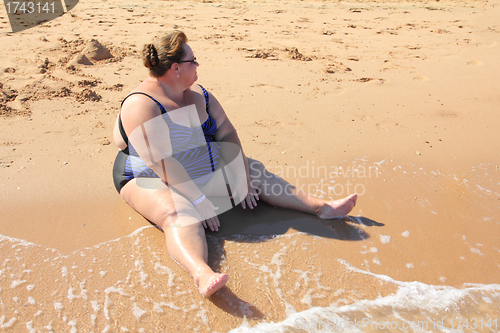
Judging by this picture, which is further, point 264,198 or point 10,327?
point 264,198

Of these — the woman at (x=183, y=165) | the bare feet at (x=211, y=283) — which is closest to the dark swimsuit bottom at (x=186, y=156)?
the woman at (x=183, y=165)

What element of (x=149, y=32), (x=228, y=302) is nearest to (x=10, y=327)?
(x=228, y=302)

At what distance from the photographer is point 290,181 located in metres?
2.86

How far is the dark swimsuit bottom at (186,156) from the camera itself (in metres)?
2.26

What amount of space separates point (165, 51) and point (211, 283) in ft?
4.33

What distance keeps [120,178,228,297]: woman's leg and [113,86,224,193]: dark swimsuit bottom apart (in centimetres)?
9

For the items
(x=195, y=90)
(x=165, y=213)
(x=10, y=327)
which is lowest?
(x=10, y=327)

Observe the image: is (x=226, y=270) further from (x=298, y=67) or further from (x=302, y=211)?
(x=298, y=67)

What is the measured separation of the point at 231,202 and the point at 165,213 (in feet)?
1.82

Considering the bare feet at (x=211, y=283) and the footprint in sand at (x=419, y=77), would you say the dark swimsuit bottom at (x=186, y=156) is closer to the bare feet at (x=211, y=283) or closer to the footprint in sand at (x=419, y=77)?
the bare feet at (x=211, y=283)

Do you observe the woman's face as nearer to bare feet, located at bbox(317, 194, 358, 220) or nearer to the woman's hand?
the woman's hand

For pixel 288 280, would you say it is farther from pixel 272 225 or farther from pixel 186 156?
pixel 186 156

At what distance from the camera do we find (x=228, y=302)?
1864 millimetres

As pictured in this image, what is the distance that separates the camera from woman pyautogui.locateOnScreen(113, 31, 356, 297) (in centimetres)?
205
